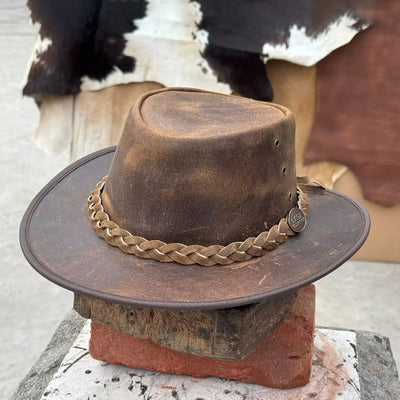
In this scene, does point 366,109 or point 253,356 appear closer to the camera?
point 253,356

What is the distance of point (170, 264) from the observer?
1076 mm

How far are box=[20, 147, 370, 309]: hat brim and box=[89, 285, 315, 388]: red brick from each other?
247mm

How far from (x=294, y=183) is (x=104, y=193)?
399 mm

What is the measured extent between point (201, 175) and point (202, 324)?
336 millimetres

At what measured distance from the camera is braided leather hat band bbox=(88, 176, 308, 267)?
107 centimetres

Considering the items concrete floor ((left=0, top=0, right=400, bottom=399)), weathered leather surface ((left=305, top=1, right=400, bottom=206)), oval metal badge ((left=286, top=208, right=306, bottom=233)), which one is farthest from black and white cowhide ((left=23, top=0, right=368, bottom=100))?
oval metal badge ((left=286, top=208, right=306, bottom=233))

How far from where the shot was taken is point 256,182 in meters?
1.11

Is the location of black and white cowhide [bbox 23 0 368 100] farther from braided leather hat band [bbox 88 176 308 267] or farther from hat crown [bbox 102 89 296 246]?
braided leather hat band [bbox 88 176 308 267]

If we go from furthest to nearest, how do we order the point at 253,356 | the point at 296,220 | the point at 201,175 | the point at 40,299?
the point at 40,299, the point at 253,356, the point at 296,220, the point at 201,175

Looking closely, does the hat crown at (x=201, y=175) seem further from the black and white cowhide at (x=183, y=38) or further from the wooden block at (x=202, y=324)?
the black and white cowhide at (x=183, y=38)

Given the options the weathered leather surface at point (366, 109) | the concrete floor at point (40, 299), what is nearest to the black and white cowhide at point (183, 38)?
the weathered leather surface at point (366, 109)

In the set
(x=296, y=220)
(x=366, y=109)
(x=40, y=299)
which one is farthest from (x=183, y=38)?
(x=40, y=299)

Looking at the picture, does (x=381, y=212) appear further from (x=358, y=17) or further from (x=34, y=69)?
(x=34, y=69)

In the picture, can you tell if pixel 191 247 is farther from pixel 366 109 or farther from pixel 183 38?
pixel 366 109
